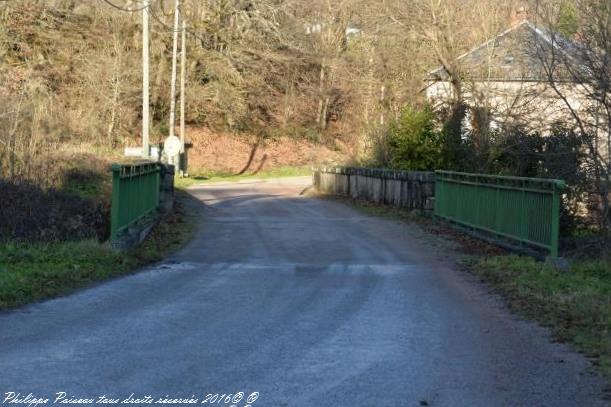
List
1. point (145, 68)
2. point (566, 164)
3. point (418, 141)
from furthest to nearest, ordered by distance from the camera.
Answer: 1. point (418, 141)
2. point (145, 68)
3. point (566, 164)

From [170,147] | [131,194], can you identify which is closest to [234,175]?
[170,147]

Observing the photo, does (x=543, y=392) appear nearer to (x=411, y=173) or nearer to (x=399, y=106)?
(x=411, y=173)

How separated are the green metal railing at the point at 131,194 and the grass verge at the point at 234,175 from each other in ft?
81.8

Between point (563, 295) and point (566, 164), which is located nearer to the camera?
point (563, 295)

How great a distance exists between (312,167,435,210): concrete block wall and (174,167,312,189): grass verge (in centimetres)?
1180

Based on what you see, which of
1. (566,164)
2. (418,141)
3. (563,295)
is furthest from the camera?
(418,141)

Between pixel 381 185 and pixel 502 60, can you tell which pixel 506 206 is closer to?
pixel 381 185

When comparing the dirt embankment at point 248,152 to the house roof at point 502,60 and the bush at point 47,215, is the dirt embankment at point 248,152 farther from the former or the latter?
the bush at point 47,215

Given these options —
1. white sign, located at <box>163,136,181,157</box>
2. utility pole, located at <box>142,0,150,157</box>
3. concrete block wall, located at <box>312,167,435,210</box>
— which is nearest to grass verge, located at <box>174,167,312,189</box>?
white sign, located at <box>163,136,181,157</box>

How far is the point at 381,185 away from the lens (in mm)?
29188

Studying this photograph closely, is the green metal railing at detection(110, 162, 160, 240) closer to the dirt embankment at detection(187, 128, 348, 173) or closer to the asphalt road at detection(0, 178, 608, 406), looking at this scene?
the asphalt road at detection(0, 178, 608, 406)

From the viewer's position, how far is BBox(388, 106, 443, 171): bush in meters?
28.2

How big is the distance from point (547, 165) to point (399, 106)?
1377 centimetres

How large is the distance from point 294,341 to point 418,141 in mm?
20407
